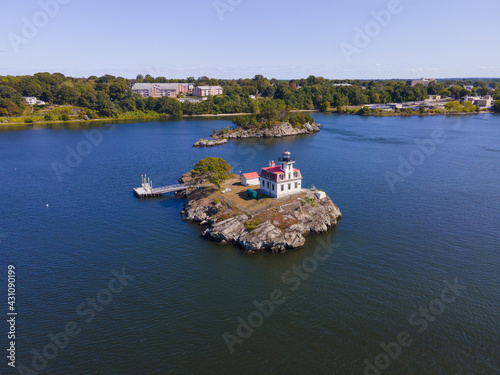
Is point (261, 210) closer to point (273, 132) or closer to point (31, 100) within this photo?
point (273, 132)

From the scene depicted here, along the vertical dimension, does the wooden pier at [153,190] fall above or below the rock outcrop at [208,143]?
below

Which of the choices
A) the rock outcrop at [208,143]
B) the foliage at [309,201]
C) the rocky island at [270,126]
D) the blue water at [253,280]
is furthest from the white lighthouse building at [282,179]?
the rocky island at [270,126]

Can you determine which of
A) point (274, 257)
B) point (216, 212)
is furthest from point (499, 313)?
point (216, 212)

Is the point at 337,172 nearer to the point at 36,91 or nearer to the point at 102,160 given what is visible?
the point at 102,160

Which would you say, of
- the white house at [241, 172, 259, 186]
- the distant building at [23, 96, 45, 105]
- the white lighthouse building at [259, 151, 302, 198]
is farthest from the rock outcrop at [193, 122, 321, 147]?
the distant building at [23, 96, 45, 105]

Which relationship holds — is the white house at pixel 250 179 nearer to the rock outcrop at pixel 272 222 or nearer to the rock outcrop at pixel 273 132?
the rock outcrop at pixel 272 222
